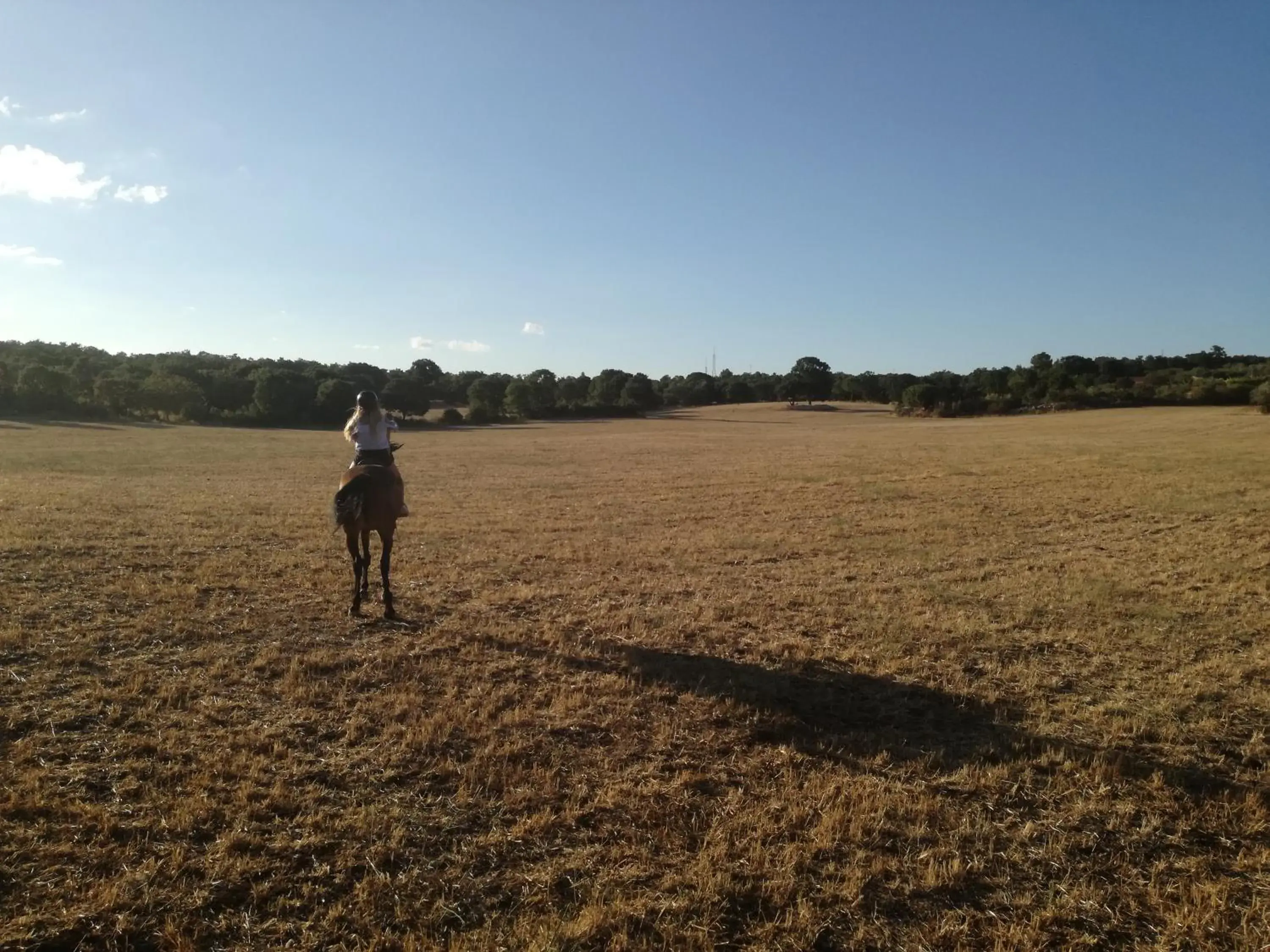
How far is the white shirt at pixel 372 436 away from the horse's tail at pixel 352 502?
0.55 metres

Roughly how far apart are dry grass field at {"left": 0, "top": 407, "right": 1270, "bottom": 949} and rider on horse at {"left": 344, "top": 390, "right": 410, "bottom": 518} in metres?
1.91

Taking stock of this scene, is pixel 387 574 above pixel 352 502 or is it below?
below

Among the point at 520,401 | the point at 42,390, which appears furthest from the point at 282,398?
the point at 520,401

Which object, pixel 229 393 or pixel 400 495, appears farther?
pixel 229 393

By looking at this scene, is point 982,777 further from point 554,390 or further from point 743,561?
point 554,390

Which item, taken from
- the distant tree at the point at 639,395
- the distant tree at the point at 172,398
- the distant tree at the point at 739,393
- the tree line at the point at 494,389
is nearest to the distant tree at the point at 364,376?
the tree line at the point at 494,389

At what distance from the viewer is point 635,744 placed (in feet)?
19.4

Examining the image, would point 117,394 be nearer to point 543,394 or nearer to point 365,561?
point 543,394

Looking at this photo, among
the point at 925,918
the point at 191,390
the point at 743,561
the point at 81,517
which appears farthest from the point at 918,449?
the point at 191,390

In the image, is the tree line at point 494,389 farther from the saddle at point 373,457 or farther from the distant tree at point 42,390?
the saddle at point 373,457

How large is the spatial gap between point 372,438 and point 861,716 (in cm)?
647

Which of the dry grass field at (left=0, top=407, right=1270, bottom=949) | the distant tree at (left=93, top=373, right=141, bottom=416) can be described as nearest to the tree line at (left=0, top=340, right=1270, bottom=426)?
the distant tree at (left=93, top=373, right=141, bottom=416)

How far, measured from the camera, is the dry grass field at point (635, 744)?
3.96 metres

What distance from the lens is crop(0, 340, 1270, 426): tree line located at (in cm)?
7869
